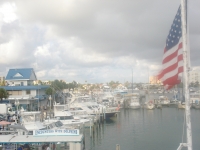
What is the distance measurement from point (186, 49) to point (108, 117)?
48.7 metres

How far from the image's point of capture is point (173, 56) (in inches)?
466

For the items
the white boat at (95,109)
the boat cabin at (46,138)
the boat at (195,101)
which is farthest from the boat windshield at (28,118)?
the boat at (195,101)

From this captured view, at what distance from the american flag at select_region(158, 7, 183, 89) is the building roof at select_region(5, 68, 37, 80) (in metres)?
61.6

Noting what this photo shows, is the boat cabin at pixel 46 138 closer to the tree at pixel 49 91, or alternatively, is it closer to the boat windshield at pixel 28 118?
the boat windshield at pixel 28 118

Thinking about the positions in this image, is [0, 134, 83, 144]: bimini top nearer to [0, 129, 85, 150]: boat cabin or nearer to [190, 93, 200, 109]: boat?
[0, 129, 85, 150]: boat cabin

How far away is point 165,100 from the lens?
86.9 m

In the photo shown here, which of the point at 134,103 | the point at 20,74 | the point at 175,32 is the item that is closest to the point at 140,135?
the point at 175,32

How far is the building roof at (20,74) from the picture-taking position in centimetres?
6962

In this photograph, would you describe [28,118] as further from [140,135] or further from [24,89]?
[24,89]

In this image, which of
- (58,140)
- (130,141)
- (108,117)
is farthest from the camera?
(108,117)

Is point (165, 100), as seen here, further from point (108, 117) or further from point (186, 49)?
point (186, 49)

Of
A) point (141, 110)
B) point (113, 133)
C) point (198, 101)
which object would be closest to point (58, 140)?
point (113, 133)

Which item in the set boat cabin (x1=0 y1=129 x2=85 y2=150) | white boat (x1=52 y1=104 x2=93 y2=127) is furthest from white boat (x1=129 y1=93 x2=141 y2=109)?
boat cabin (x1=0 y1=129 x2=85 y2=150)

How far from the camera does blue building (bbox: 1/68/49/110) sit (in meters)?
64.1
